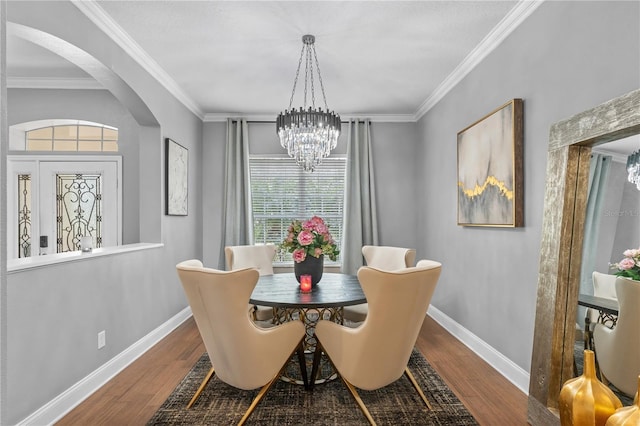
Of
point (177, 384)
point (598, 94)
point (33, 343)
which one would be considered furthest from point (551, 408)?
point (33, 343)

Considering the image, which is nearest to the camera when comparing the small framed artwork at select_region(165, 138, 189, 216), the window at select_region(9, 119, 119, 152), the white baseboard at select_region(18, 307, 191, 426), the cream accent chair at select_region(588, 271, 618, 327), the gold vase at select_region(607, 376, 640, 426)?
the gold vase at select_region(607, 376, 640, 426)

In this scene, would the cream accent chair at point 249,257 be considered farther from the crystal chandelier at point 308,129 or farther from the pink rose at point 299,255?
the crystal chandelier at point 308,129

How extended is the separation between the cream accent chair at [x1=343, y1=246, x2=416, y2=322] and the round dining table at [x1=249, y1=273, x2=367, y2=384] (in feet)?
0.37

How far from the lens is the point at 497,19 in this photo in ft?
Answer: 9.16

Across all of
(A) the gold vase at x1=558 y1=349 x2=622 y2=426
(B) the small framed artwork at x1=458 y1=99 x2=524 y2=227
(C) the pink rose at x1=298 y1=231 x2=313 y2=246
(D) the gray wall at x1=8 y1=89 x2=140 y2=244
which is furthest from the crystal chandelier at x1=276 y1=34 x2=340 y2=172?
(A) the gold vase at x1=558 y1=349 x2=622 y2=426

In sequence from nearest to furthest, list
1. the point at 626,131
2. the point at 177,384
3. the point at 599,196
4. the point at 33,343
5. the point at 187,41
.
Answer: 1. the point at 626,131
2. the point at 599,196
3. the point at 33,343
4. the point at 177,384
5. the point at 187,41

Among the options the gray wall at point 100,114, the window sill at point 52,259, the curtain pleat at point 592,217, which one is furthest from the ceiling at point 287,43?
the window sill at point 52,259

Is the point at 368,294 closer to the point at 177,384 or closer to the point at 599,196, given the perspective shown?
the point at 599,196

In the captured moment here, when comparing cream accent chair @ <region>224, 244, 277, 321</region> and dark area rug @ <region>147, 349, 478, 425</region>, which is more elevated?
cream accent chair @ <region>224, 244, 277, 321</region>

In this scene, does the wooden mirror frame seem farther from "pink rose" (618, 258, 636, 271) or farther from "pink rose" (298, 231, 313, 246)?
"pink rose" (298, 231, 313, 246)

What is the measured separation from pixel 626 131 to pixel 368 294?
1.36 metres

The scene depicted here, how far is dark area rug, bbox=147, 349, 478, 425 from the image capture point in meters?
2.29

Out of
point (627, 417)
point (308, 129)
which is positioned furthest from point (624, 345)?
point (308, 129)

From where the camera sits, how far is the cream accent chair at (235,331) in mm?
1989
